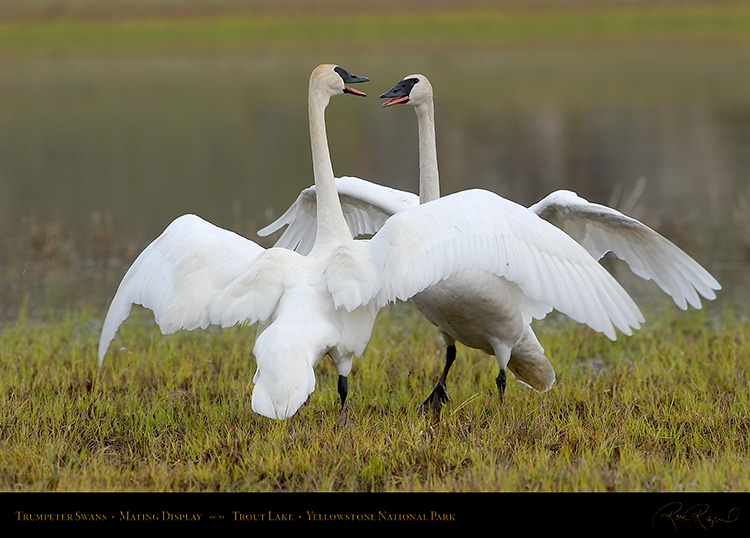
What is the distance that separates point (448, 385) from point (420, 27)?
33.2 metres

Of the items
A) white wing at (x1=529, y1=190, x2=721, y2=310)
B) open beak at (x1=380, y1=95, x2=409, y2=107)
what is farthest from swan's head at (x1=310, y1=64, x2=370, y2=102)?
white wing at (x1=529, y1=190, x2=721, y2=310)

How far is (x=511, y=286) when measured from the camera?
608 centimetres

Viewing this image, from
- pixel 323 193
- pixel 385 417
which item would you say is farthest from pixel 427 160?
pixel 385 417

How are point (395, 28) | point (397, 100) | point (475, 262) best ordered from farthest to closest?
point (395, 28) → point (397, 100) → point (475, 262)

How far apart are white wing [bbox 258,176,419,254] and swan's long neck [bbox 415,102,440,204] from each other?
0.98ft

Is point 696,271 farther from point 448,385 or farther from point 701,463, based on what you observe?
point 448,385

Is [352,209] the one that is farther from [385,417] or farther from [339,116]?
[339,116]

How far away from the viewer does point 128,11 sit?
4094 cm

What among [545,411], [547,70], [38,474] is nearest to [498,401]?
[545,411]

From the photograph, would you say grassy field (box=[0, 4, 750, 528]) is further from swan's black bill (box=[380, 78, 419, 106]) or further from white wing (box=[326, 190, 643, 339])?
swan's black bill (box=[380, 78, 419, 106])

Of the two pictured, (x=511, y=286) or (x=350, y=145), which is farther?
(x=350, y=145)

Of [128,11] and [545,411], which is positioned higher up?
[545,411]

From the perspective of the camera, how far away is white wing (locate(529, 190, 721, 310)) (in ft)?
19.3
